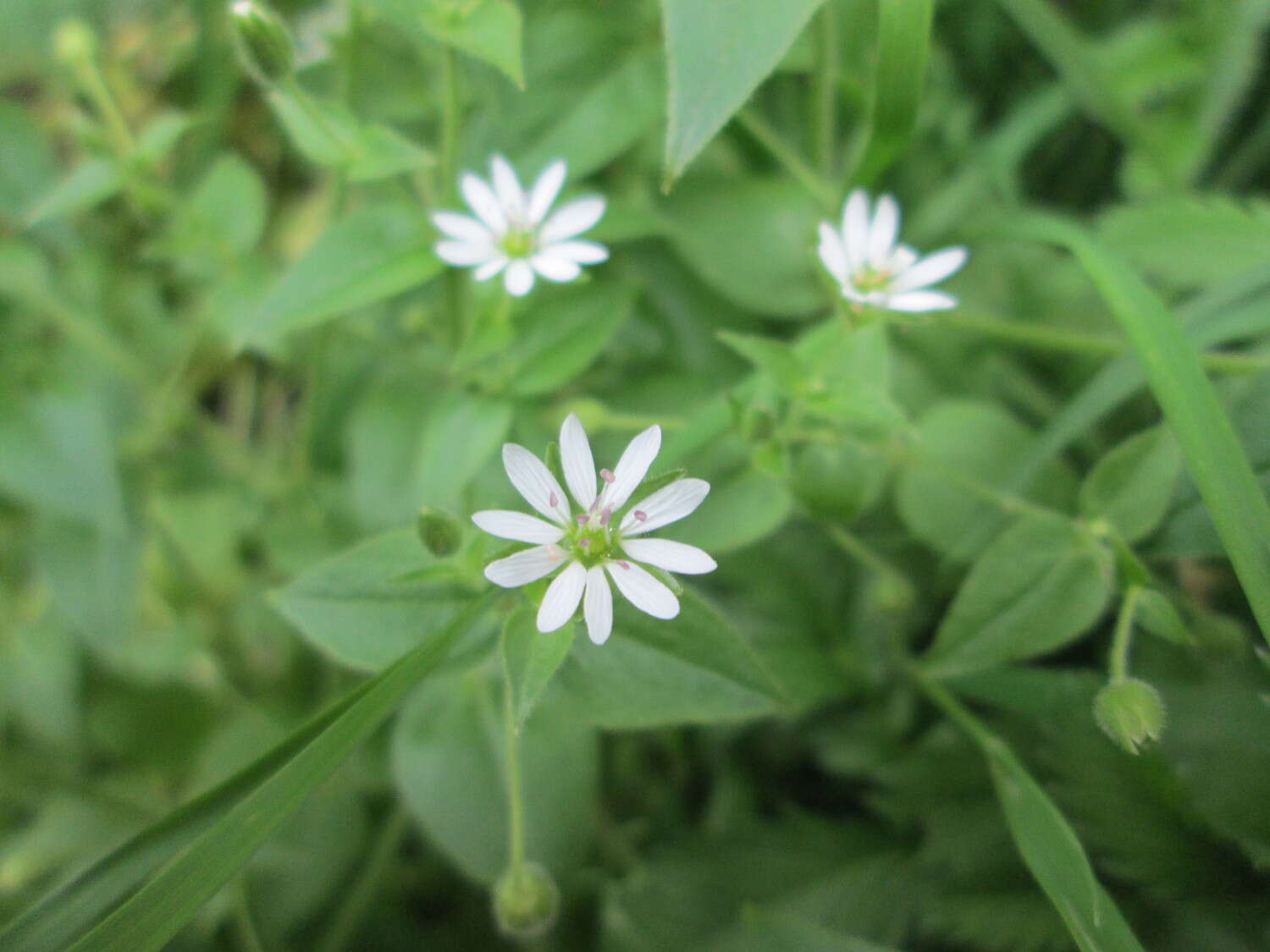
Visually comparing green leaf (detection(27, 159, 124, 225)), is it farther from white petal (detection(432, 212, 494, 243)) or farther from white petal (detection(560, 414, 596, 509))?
white petal (detection(560, 414, 596, 509))

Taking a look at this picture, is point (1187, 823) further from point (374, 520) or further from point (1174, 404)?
point (374, 520)

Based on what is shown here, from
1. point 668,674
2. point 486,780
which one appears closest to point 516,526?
point 668,674

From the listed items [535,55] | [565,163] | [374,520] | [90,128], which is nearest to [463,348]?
[565,163]

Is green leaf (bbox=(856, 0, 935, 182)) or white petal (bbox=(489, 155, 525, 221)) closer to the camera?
green leaf (bbox=(856, 0, 935, 182))

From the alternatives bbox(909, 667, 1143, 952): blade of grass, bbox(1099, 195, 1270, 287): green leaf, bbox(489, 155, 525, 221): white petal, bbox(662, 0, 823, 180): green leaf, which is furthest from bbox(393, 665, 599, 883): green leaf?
bbox(1099, 195, 1270, 287): green leaf

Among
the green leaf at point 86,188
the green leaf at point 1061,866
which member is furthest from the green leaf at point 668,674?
the green leaf at point 86,188

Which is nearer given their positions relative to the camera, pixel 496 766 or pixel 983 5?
pixel 496 766

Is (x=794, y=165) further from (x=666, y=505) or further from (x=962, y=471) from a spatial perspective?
(x=666, y=505)

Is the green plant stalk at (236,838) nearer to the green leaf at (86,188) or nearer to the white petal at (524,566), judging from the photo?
the white petal at (524,566)
